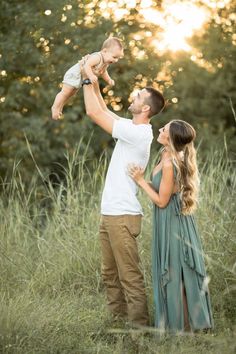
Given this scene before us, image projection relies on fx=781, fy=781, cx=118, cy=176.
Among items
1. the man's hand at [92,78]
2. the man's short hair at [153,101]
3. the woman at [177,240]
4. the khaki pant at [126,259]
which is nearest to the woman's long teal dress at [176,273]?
the woman at [177,240]

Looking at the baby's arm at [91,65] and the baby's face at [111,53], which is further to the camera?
the baby's face at [111,53]

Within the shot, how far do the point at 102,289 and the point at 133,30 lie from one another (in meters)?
4.92

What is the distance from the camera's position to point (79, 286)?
654 cm

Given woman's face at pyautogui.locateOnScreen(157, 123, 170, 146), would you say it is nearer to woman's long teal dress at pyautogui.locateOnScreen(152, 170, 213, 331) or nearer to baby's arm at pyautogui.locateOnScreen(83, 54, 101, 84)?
woman's long teal dress at pyautogui.locateOnScreen(152, 170, 213, 331)

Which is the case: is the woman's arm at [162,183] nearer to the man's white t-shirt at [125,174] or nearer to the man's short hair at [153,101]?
the man's white t-shirt at [125,174]

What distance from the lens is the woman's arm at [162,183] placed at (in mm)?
5145

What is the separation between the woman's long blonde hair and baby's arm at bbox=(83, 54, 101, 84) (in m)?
0.61

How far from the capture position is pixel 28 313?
15.9 feet

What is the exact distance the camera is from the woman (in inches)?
204

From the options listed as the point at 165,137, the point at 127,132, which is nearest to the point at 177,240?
the point at 165,137

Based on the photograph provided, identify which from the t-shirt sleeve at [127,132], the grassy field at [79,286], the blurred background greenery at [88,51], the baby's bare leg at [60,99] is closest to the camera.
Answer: the grassy field at [79,286]

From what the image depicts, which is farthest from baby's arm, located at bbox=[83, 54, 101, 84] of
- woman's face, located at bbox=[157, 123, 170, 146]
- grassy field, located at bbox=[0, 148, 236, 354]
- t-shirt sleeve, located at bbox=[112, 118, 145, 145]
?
grassy field, located at bbox=[0, 148, 236, 354]

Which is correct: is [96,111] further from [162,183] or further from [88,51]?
[88,51]

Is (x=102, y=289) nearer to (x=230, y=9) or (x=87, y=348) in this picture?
(x=87, y=348)
